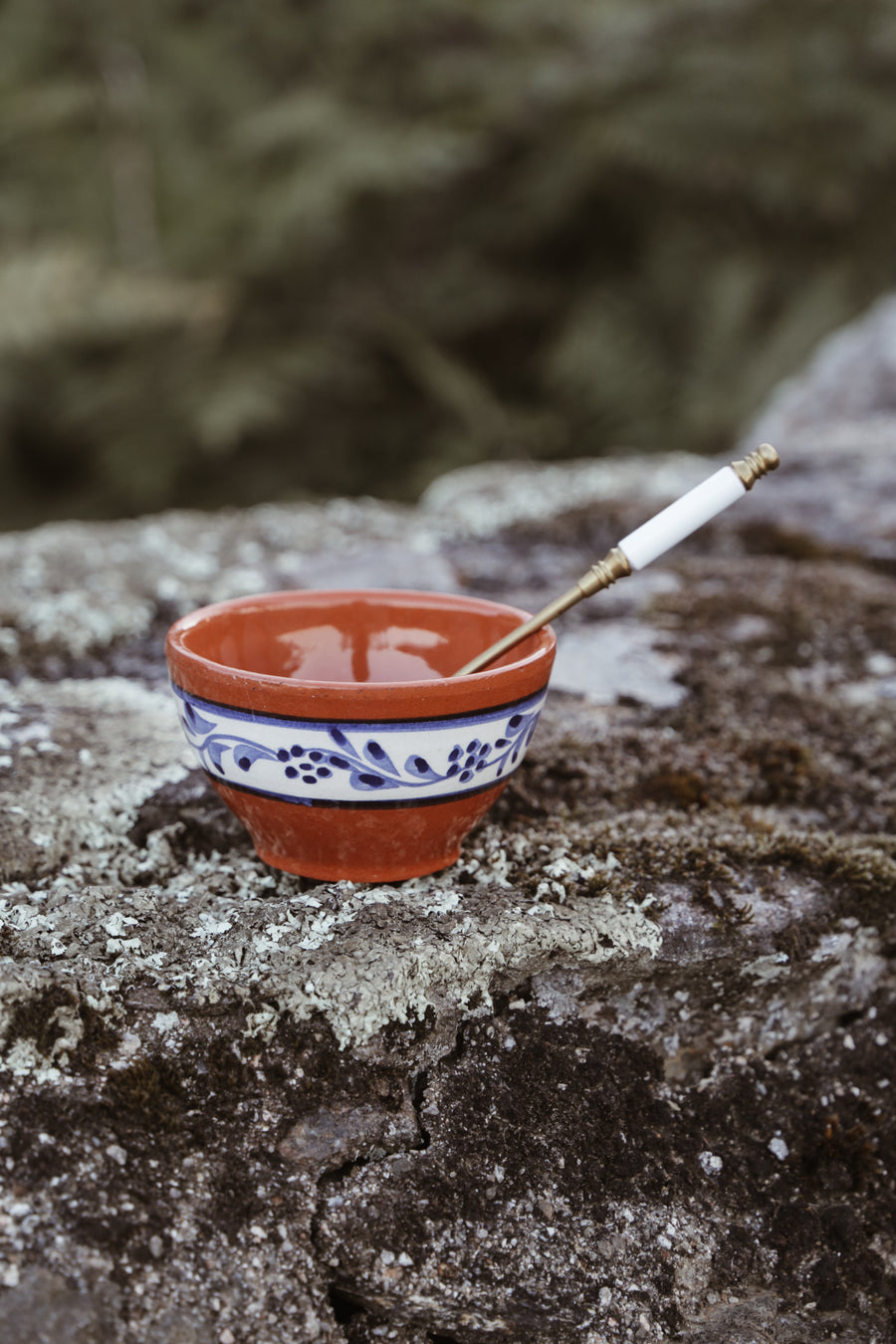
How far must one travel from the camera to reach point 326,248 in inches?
174

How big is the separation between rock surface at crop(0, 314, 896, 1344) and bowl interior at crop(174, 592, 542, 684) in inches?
6.0

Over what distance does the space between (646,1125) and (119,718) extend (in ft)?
2.22

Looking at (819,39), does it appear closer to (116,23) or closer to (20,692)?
(116,23)

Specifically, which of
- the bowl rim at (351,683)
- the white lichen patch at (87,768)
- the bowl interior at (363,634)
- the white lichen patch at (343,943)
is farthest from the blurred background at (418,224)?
the white lichen patch at (343,943)

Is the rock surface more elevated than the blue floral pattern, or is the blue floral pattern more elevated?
the blue floral pattern

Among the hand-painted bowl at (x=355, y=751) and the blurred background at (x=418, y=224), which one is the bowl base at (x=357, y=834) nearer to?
the hand-painted bowl at (x=355, y=751)

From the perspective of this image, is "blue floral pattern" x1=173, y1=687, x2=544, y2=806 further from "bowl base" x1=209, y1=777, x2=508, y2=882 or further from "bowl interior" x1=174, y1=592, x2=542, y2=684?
"bowl interior" x1=174, y1=592, x2=542, y2=684

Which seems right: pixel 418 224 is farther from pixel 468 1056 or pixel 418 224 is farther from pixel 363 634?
pixel 468 1056

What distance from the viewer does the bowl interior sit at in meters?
0.96

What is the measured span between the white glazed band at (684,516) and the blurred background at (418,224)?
3268mm

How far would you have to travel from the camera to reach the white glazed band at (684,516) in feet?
2.62

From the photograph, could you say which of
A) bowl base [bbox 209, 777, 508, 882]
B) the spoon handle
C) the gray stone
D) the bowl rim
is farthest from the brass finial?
the gray stone

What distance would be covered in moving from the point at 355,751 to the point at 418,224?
4.26 metres

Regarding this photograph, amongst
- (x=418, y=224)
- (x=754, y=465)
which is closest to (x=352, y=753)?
(x=754, y=465)
